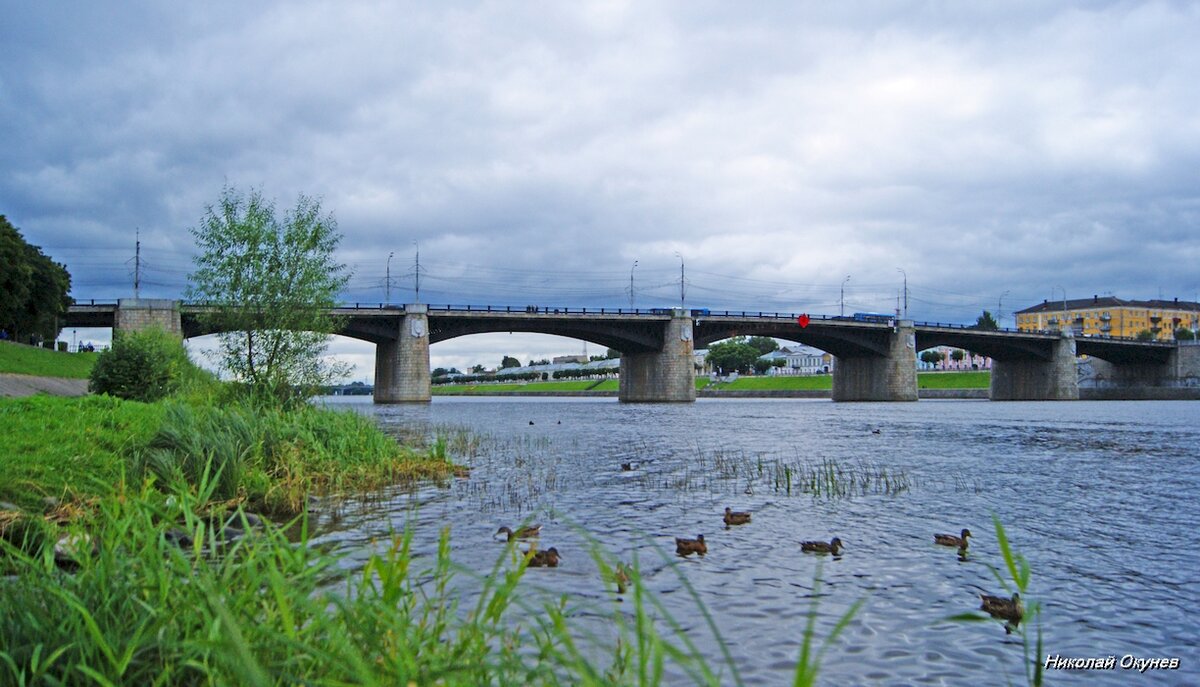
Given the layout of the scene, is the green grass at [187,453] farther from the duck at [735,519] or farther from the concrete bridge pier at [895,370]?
the concrete bridge pier at [895,370]

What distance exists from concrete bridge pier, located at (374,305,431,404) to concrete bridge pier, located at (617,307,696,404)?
2995cm

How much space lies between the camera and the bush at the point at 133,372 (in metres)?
30.1

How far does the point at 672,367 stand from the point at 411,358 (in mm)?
33559

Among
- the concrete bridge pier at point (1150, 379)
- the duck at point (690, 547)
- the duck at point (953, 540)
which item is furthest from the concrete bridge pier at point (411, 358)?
the concrete bridge pier at point (1150, 379)

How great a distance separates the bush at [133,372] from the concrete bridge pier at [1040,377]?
13514 centimetres

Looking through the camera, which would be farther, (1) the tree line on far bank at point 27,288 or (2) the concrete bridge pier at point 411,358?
(2) the concrete bridge pier at point 411,358

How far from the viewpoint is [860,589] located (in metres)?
10.0

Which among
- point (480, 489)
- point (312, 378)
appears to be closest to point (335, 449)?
point (480, 489)

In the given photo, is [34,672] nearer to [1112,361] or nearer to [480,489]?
[480,489]

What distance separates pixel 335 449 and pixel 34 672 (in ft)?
54.9

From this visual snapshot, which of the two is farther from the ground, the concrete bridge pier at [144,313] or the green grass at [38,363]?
the concrete bridge pier at [144,313]

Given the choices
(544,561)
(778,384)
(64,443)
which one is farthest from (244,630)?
(778,384)

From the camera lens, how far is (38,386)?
128 feet

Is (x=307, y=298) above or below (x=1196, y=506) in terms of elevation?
above
